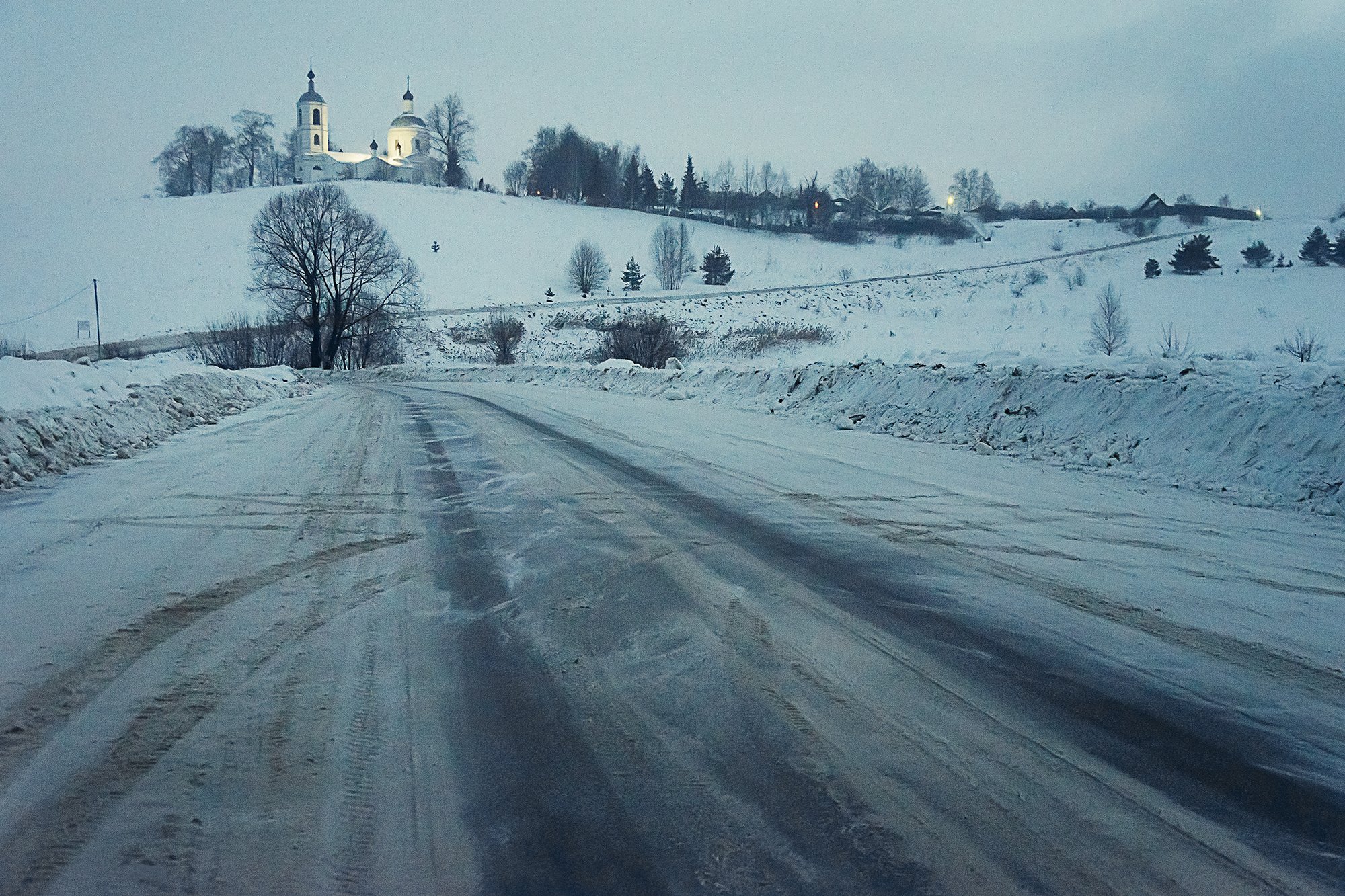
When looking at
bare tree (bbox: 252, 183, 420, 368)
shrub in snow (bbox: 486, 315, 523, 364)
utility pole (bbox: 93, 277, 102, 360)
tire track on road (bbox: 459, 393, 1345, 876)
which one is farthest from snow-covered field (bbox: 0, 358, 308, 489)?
utility pole (bbox: 93, 277, 102, 360)

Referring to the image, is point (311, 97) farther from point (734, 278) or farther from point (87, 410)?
point (87, 410)

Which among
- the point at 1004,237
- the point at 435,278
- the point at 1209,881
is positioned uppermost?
the point at 1004,237

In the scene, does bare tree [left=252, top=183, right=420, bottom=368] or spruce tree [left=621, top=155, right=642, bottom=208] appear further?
spruce tree [left=621, top=155, right=642, bottom=208]

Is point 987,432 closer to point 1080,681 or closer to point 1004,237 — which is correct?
point 1080,681

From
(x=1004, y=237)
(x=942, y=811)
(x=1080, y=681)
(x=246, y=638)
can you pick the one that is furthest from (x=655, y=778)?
(x=1004, y=237)

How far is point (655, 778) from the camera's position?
3.05m

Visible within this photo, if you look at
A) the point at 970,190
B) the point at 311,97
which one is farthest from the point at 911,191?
the point at 311,97

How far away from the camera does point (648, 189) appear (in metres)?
128

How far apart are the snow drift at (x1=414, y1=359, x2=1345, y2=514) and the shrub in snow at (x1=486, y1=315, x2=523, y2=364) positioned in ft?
105

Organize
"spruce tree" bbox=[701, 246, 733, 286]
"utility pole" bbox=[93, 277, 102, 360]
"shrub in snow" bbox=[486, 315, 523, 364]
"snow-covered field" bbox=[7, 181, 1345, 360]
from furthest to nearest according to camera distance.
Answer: "spruce tree" bbox=[701, 246, 733, 286], "utility pole" bbox=[93, 277, 102, 360], "shrub in snow" bbox=[486, 315, 523, 364], "snow-covered field" bbox=[7, 181, 1345, 360]

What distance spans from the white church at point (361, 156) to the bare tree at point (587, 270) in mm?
72501

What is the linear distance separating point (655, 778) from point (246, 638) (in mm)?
2321

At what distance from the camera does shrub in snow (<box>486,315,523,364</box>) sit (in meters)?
46.9

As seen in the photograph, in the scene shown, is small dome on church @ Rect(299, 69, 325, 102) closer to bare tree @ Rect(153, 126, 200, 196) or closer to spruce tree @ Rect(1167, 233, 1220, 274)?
bare tree @ Rect(153, 126, 200, 196)
